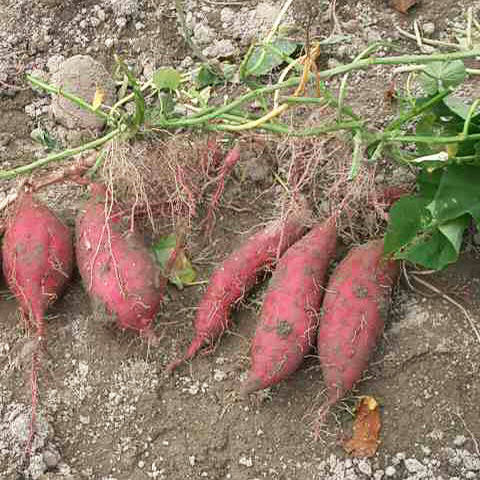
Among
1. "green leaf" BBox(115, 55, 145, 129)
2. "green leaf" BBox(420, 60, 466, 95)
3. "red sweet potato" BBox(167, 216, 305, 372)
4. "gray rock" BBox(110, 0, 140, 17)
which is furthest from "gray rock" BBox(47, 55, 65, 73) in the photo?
"green leaf" BBox(420, 60, 466, 95)

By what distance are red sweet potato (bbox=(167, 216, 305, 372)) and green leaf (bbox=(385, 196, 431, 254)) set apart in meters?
0.24

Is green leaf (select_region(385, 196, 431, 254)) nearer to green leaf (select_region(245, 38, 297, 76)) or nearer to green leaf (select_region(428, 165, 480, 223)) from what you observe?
green leaf (select_region(428, 165, 480, 223))

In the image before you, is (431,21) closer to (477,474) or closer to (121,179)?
(121,179)

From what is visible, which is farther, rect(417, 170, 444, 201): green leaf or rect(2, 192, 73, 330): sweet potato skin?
rect(2, 192, 73, 330): sweet potato skin

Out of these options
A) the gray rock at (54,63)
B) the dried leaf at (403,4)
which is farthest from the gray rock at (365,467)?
the gray rock at (54,63)

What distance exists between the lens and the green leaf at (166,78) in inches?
67.6

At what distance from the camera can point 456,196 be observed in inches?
62.1

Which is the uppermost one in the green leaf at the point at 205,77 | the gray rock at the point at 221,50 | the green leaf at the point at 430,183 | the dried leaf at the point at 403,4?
the green leaf at the point at 205,77

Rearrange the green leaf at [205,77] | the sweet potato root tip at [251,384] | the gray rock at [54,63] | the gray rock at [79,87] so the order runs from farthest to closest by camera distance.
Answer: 1. the gray rock at [54,63]
2. the gray rock at [79,87]
3. the green leaf at [205,77]
4. the sweet potato root tip at [251,384]

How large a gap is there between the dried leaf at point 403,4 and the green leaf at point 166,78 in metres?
0.65

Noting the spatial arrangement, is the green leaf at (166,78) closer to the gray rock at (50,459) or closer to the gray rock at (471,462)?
the gray rock at (50,459)

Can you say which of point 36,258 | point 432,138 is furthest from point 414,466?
point 36,258

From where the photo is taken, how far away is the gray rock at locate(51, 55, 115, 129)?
2.03 metres

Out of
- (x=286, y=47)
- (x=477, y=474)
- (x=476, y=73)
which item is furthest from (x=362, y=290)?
(x=286, y=47)
